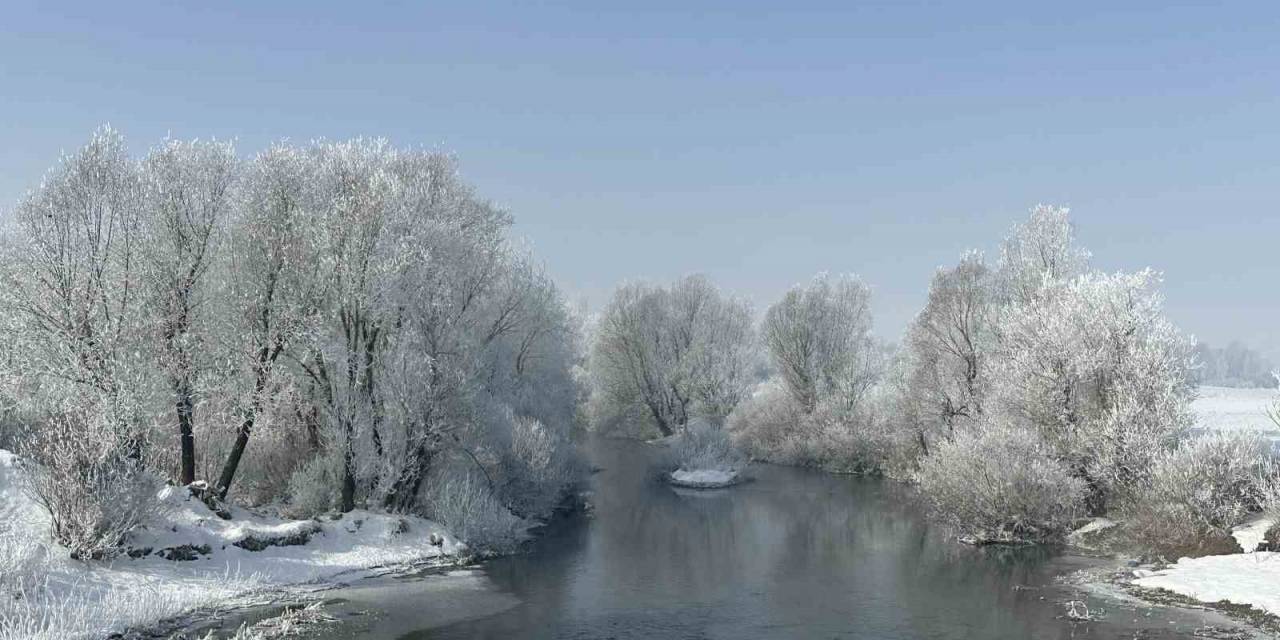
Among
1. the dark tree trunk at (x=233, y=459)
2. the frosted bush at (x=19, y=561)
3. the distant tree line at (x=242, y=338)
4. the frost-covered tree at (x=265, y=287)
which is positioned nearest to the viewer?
the frosted bush at (x=19, y=561)

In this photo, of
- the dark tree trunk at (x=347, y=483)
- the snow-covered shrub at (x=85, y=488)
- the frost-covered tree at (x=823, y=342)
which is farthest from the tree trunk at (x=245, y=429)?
the frost-covered tree at (x=823, y=342)

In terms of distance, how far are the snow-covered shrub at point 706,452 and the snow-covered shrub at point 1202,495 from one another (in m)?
27.1

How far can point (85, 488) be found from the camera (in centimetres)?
2081

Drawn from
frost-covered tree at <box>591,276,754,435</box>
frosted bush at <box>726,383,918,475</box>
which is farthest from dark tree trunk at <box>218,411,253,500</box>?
frost-covered tree at <box>591,276,754,435</box>

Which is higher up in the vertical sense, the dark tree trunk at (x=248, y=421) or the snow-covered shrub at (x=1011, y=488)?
the dark tree trunk at (x=248, y=421)

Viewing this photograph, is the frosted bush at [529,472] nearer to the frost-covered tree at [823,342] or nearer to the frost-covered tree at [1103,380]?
the frost-covered tree at [1103,380]

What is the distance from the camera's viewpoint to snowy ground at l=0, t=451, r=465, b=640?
58.0 feet

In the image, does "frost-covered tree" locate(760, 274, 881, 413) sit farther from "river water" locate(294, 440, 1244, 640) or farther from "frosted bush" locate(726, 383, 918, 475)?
"river water" locate(294, 440, 1244, 640)

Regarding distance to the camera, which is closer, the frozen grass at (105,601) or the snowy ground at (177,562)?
the frozen grass at (105,601)

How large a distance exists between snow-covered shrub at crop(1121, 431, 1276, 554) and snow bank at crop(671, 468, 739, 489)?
26.0 meters

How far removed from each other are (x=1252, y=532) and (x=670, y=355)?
54.3 metres

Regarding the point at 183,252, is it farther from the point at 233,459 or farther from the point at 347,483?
the point at 347,483

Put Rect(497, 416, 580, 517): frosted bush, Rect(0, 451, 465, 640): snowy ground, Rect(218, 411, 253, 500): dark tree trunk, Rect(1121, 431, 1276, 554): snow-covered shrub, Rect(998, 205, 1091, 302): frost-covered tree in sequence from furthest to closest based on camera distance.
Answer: Rect(998, 205, 1091, 302): frost-covered tree < Rect(497, 416, 580, 517): frosted bush < Rect(218, 411, 253, 500): dark tree trunk < Rect(1121, 431, 1276, 554): snow-covered shrub < Rect(0, 451, 465, 640): snowy ground

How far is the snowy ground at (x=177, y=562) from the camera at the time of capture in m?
17.7
